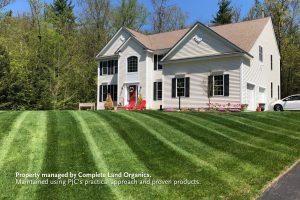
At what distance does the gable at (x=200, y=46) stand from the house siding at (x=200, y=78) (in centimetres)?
59

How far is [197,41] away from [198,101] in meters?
4.44

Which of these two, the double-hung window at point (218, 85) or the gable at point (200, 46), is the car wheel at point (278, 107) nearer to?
the double-hung window at point (218, 85)

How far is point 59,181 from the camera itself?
831 centimetres

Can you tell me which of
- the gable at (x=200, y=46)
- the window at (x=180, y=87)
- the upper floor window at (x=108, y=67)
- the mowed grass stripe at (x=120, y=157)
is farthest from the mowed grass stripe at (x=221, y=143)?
the upper floor window at (x=108, y=67)

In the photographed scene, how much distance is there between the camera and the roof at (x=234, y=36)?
29.0 metres

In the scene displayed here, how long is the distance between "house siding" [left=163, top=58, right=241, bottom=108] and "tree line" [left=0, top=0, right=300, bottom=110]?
1002 centimetres

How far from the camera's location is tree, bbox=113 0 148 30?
2048 inches

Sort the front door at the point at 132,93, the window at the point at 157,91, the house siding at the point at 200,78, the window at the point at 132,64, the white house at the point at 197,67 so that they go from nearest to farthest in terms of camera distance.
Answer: the house siding at the point at 200,78
the white house at the point at 197,67
the window at the point at 157,91
the front door at the point at 132,93
the window at the point at 132,64

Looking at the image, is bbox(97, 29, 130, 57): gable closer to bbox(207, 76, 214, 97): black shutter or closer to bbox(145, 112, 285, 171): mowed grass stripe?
bbox(207, 76, 214, 97): black shutter

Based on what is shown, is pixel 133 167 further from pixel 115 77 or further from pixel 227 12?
pixel 227 12

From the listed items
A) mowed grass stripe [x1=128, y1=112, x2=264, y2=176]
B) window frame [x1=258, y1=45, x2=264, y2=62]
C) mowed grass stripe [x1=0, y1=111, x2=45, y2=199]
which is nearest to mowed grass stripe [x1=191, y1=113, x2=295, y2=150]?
mowed grass stripe [x1=128, y1=112, x2=264, y2=176]

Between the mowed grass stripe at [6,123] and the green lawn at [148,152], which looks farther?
the mowed grass stripe at [6,123]

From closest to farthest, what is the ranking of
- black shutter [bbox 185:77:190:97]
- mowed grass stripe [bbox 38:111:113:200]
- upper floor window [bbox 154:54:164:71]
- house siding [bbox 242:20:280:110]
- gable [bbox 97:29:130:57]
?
mowed grass stripe [bbox 38:111:113:200]
house siding [bbox 242:20:280:110]
black shutter [bbox 185:77:190:97]
upper floor window [bbox 154:54:164:71]
gable [bbox 97:29:130:57]

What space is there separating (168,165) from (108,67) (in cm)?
2900
